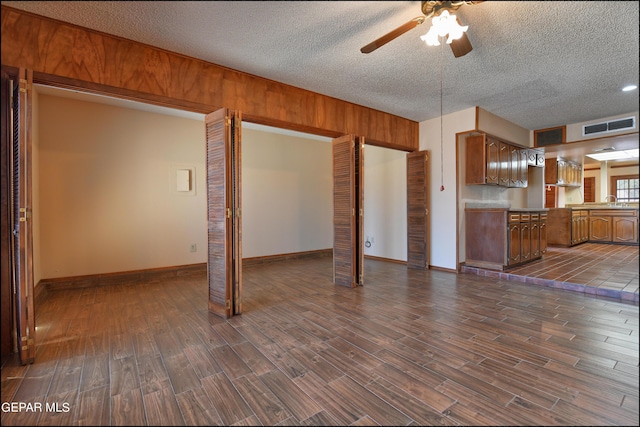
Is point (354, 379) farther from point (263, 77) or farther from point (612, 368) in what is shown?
point (263, 77)

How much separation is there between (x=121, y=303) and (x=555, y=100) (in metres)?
5.82

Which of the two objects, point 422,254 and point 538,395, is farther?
point 422,254

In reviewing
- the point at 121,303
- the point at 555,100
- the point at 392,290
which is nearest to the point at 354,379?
the point at 392,290

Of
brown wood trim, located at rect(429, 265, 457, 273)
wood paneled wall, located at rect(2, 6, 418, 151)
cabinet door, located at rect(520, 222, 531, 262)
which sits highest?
A: wood paneled wall, located at rect(2, 6, 418, 151)

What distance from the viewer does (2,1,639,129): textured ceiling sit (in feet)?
6.97

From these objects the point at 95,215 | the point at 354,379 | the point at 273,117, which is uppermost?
the point at 273,117

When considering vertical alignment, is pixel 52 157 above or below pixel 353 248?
above

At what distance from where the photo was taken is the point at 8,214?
6.81 ft

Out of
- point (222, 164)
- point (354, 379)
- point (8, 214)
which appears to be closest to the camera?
point (354, 379)

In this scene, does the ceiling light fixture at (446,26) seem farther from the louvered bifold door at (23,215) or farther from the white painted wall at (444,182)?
the louvered bifold door at (23,215)

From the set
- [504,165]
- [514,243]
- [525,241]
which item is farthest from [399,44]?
[525,241]

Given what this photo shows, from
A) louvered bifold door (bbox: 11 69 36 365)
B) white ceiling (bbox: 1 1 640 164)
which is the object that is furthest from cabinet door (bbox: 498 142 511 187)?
louvered bifold door (bbox: 11 69 36 365)

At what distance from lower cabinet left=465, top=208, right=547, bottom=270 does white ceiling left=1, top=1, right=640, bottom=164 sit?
1.55m

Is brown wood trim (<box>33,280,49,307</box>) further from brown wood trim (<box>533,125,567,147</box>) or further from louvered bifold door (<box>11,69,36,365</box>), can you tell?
brown wood trim (<box>533,125,567,147</box>)
